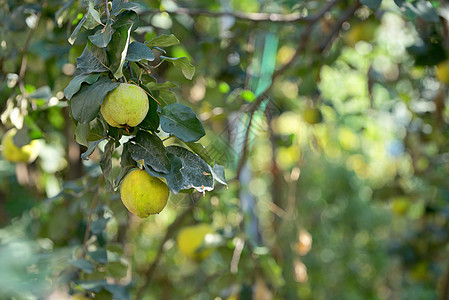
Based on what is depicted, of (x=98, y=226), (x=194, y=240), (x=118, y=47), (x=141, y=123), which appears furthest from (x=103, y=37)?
(x=194, y=240)

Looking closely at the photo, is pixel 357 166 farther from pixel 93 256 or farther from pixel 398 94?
pixel 93 256

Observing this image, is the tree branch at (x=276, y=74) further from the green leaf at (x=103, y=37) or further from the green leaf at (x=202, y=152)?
the green leaf at (x=103, y=37)

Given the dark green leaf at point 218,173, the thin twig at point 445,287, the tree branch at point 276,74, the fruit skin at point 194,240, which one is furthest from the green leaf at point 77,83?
the thin twig at point 445,287

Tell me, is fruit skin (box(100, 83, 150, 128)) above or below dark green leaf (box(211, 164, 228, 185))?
above

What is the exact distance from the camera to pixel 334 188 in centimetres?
366

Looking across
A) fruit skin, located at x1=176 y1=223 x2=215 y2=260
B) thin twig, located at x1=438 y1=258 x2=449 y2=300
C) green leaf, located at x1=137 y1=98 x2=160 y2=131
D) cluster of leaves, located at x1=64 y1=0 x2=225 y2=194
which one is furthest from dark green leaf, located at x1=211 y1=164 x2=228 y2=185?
thin twig, located at x1=438 y1=258 x2=449 y2=300

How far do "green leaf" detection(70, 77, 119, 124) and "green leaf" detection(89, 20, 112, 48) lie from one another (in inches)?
2.2

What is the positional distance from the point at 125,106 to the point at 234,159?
682mm

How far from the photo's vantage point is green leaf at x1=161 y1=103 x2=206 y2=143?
794 millimetres

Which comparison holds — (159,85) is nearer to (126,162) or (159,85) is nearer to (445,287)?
(126,162)

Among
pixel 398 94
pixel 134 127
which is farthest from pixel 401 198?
pixel 134 127

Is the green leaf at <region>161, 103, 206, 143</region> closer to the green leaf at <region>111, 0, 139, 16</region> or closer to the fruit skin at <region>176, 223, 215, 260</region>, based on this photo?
the green leaf at <region>111, 0, 139, 16</region>

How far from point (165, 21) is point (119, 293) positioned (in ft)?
3.47

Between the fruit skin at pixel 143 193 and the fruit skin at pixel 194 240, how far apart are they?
84 centimetres
